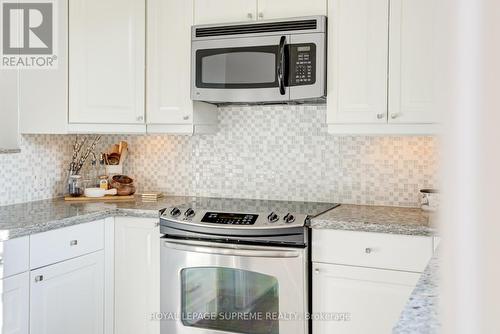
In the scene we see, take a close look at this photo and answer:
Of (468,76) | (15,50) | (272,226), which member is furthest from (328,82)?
(468,76)

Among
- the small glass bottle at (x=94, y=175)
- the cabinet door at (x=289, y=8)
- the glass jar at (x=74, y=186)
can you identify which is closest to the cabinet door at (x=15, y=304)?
the glass jar at (x=74, y=186)

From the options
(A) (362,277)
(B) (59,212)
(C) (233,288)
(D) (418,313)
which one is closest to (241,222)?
(C) (233,288)

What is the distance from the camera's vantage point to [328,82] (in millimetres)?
2629

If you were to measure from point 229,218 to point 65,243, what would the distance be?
80 centimetres

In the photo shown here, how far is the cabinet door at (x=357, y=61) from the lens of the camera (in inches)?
99.0

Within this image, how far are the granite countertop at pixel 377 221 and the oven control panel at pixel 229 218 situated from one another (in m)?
0.31

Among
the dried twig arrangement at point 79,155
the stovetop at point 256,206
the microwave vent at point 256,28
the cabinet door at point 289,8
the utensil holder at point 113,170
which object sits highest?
the cabinet door at point 289,8

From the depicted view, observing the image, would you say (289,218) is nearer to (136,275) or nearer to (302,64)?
(302,64)

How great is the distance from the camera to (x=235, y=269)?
8.18 ft

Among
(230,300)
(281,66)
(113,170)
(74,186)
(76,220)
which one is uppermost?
(281,66)

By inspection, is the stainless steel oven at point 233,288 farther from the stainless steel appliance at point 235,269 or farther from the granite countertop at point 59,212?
the granite countertop at point 59,212

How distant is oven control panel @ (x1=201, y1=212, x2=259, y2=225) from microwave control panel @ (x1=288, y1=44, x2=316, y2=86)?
0.73 meters

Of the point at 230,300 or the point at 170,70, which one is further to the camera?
the point at 170,70

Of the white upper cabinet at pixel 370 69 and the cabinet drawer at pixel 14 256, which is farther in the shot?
the white upper cabinet at pixel 370 69
